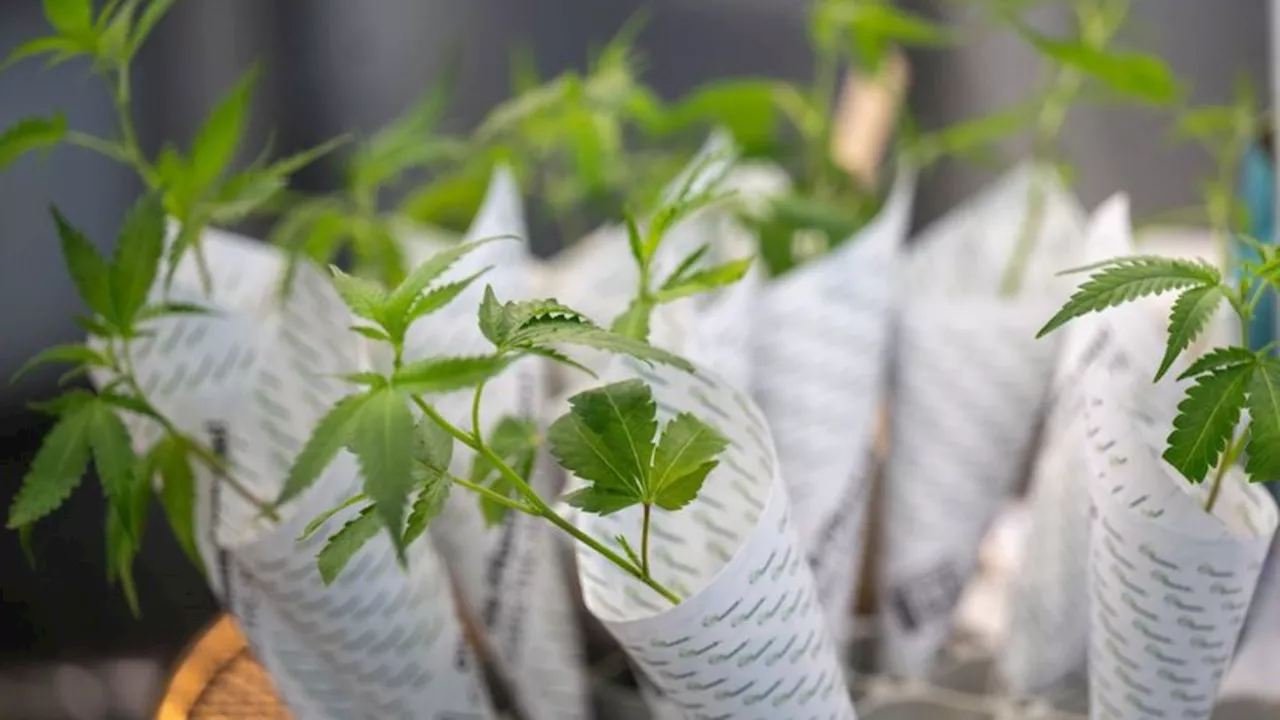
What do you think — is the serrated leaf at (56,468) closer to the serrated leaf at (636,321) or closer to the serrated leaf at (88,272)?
the serrated leaf at (88,272)

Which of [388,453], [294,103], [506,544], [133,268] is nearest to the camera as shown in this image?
[388,453]

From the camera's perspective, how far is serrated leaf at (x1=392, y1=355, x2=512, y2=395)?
30cm

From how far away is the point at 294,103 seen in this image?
98 centimetres

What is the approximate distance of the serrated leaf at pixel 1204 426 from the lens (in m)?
0.32

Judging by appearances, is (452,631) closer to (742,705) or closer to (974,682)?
(742,705)

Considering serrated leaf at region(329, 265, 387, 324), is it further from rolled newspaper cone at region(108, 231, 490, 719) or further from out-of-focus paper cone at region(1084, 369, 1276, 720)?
out-of-focus paper cone at region(1084, 369, 1276, 720)

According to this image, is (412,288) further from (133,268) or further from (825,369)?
(825,369)

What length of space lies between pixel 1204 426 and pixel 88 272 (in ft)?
1.05

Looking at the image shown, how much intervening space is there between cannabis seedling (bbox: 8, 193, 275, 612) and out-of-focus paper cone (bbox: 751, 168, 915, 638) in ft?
0.70

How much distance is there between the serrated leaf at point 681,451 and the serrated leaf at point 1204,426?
0.37 feet

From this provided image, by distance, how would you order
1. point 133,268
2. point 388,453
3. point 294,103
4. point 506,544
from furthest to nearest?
1. point 294,103
2. point 506,544
3. point 133,268
4. point 388,453

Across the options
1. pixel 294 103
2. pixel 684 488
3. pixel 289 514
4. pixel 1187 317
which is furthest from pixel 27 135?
pixel 294 103

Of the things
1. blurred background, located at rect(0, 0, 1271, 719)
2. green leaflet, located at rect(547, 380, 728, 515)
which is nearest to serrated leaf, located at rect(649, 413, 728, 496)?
green leaflet, located at rect(547, 380, 728, 515)

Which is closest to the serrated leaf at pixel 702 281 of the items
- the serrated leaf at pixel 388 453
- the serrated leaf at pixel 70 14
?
the serrated leaf at pixel 388 453
